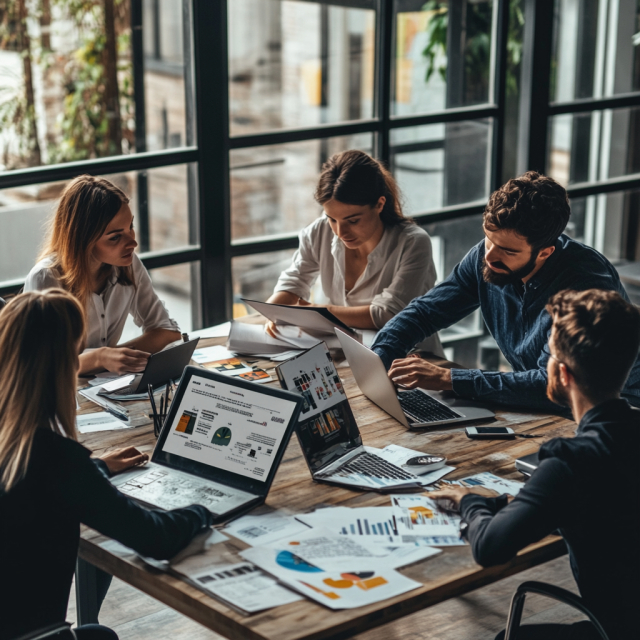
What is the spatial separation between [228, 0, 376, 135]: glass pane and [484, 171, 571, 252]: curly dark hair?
1809 mm

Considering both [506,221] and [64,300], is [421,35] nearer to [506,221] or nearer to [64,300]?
[506,221]

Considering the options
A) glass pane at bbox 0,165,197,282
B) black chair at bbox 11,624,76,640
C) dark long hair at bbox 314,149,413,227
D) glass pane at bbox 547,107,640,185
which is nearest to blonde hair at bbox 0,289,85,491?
black chair at bbox 11,624,76,640

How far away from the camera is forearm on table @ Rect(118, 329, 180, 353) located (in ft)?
9.40

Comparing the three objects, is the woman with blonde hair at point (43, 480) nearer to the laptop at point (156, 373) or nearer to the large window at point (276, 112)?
the laptop at point (156, 373)

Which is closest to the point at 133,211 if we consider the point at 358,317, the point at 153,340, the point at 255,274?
the point at 255,274

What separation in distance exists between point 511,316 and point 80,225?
1.37 m

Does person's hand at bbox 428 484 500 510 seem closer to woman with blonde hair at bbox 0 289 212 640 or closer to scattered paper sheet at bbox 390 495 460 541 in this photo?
scattered paper sheet at bbox 390 495 460 541

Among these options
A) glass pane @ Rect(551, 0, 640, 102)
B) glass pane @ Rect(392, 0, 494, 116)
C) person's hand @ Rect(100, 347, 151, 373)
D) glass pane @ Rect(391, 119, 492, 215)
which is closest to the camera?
person's hand @ Rect(100, 347, 151, 373)

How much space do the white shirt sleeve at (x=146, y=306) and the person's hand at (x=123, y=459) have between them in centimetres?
96

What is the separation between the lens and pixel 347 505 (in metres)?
1.87

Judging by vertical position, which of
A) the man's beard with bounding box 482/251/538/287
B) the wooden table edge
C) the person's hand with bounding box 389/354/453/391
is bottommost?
the wooden table edge

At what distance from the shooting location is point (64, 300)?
63.0 inches

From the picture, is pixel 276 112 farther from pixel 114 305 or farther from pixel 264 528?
pixel 264 528

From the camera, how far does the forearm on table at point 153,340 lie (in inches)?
113
